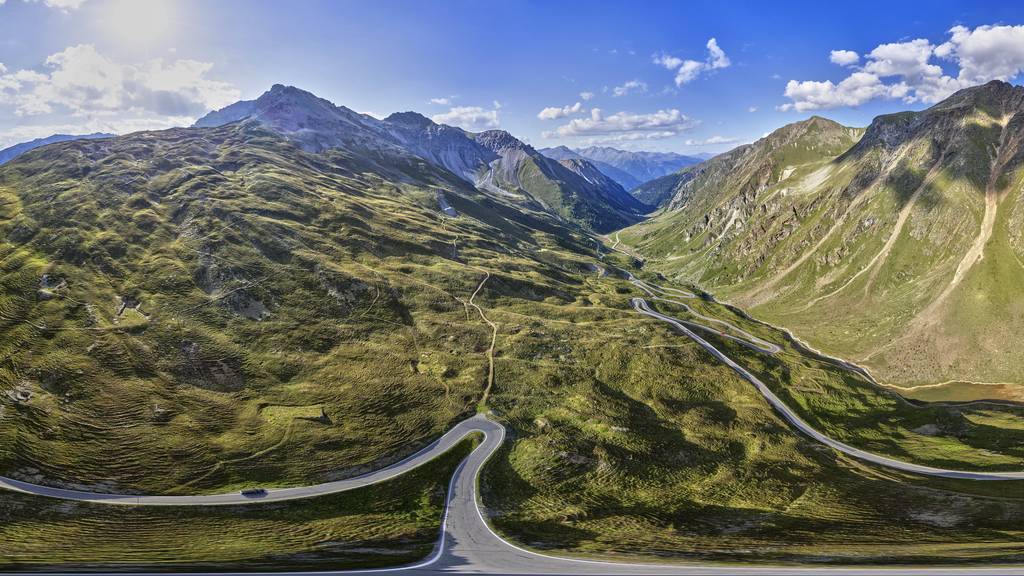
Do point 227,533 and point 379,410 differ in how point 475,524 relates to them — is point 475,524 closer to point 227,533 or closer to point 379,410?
point 227,533

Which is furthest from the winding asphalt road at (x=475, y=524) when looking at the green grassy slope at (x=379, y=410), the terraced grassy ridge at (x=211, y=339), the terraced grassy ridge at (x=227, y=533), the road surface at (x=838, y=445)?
the terraced grassy ridge at (x=211, y=339)

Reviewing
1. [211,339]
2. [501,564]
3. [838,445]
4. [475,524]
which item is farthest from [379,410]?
[838,445]

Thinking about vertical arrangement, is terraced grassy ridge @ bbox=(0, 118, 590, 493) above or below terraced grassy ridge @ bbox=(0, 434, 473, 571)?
above

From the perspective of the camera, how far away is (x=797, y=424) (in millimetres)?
119062

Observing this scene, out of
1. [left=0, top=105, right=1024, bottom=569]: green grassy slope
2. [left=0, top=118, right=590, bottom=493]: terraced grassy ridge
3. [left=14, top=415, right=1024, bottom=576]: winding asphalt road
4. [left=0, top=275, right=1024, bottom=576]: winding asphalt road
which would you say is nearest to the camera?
[left=14, top=415, right=1024, bottom=576]: winding asphalt road

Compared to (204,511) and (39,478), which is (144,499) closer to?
(204,511)

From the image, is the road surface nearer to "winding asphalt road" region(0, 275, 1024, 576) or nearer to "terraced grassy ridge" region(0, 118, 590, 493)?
"winding asphalt road" region(0, 275, 1024, 576)

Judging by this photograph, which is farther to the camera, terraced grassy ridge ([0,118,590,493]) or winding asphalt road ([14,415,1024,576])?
terraced grassy ridge ([0,118,590,493])

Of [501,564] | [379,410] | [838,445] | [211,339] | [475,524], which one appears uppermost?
[211,339]

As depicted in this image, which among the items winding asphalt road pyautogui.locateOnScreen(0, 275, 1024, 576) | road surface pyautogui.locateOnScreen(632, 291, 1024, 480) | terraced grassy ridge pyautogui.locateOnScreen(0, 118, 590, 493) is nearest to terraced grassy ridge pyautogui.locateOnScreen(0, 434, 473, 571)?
winding asphalt road pyautogui.locateOnScreen(0, 275, 1024, 576)

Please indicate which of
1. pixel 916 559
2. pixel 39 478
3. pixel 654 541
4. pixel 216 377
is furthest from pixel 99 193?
pixel 916 559

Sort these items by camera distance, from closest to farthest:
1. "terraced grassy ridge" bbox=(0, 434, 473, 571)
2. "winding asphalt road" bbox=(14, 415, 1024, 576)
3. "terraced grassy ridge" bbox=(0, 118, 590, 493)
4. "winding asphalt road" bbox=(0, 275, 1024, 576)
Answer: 1. "terraced grassy ridge" bbox=(0, 434, 473, 571)
2. "winding asphalt road" bbox=(14, 415, 1024, 576)
3. "winding asphalt road" bbox=(0, 275, 1024, 576)
4. "terraced grassy ridge" bbox=(0, 118, 590, 493)

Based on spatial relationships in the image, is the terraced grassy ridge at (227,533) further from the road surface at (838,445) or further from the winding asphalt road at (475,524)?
the road surface at (838,445)

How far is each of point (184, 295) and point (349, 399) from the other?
219 feet
